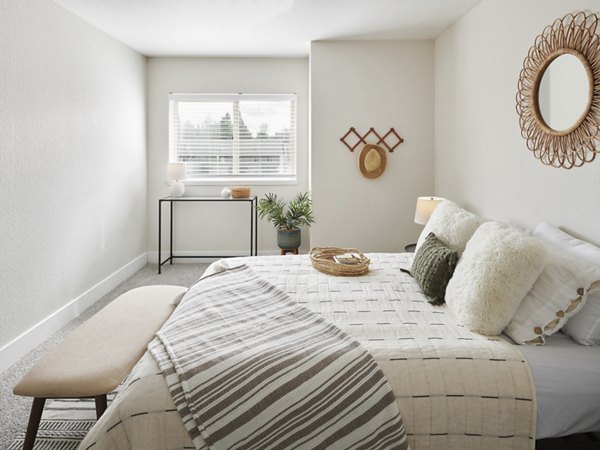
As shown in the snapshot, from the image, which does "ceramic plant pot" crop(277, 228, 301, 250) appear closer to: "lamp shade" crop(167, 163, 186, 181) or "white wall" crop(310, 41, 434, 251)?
"white wall" crop(310, 41, 434, 251)

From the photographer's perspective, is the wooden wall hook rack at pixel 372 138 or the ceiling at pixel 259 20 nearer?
the ceiling at pixel 259 20

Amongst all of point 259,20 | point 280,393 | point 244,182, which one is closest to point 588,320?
point 280,393

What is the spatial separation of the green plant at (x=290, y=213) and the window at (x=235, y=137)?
1.65ft

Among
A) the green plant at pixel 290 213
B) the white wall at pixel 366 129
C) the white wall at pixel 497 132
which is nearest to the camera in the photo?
the white wall at pixel 497 132

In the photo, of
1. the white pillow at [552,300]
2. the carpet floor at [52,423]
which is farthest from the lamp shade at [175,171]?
the white pillow at [552,300]

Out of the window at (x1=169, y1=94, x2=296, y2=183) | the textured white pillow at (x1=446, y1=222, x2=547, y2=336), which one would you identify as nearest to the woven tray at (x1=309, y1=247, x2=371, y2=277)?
the textured white pillow at (x1=446, y1=222, x2=547, y2=336)

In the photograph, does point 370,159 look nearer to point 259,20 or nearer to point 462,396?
point 259,20

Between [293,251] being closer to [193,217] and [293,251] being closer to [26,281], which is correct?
[193,217]

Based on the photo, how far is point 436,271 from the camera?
216 centimetres

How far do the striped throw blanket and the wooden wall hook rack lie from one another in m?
3.17

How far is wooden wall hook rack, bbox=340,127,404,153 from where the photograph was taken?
4516 millimetres

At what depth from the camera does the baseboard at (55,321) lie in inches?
108

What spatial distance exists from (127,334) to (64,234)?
5.86ft

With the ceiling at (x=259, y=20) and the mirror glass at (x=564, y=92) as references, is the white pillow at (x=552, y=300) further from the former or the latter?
the ceiling at (x=259, y=20)
